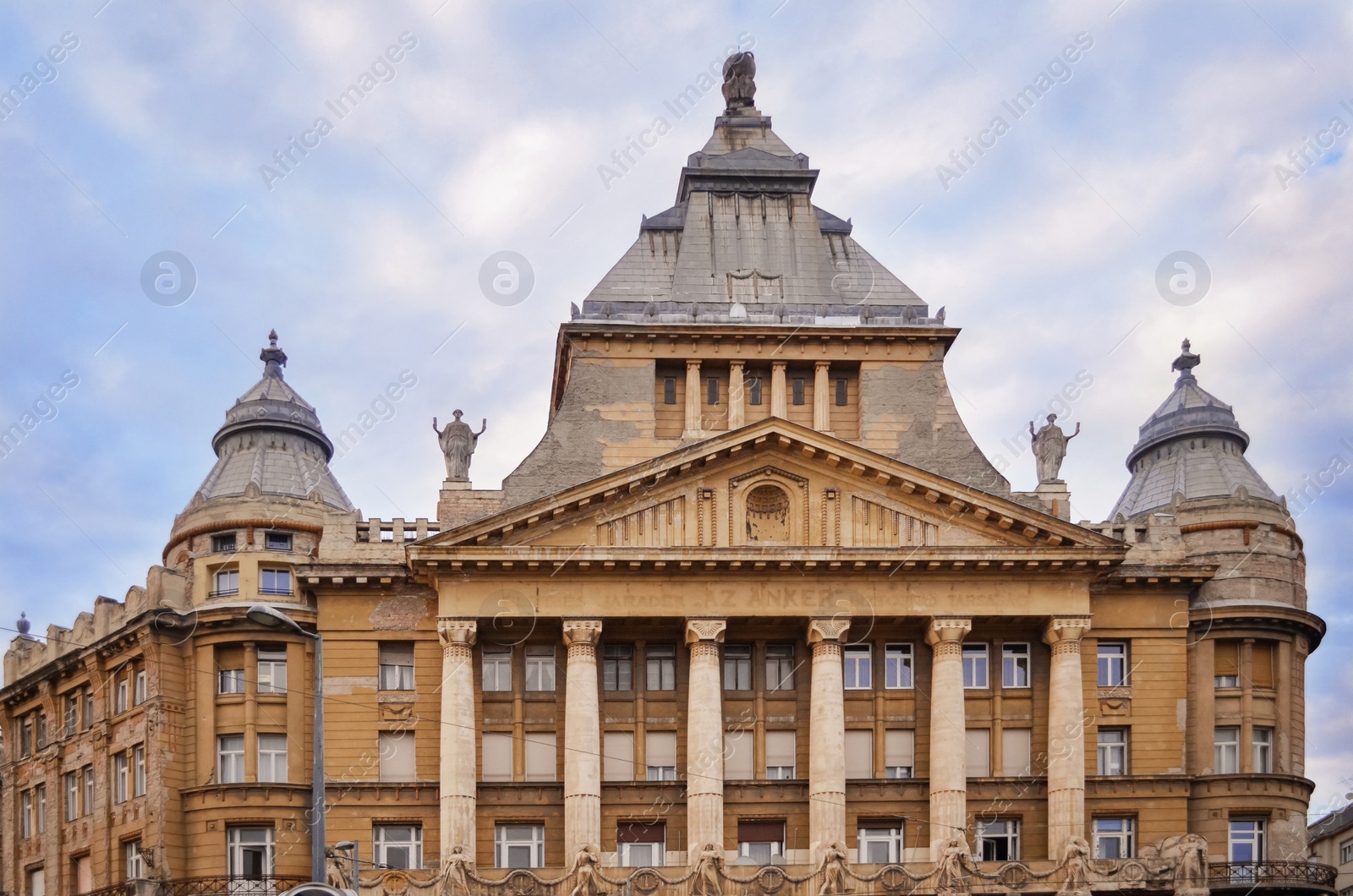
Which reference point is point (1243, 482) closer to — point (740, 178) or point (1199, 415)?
point (1199, 415)

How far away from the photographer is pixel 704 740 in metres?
67.2

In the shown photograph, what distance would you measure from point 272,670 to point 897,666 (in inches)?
888

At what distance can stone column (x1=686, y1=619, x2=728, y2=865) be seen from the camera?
66250 millimetres

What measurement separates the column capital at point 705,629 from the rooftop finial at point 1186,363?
25.6 m

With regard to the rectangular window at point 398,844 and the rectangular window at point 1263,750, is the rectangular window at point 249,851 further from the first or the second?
the rectangular window at point 1263,750

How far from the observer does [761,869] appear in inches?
2539

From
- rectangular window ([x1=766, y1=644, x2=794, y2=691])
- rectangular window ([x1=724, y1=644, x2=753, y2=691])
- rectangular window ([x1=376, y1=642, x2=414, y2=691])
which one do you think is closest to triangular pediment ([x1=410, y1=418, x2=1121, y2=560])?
rectangular window ([x1=766, y1=644, x2=794, y2=691])

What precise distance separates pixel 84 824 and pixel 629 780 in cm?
2180

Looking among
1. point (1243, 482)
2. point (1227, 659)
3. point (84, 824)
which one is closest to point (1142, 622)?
point (1227, 659)

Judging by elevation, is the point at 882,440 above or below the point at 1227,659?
above

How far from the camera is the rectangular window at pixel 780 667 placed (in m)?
70.4

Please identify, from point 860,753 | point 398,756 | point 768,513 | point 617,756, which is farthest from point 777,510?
point 398,756

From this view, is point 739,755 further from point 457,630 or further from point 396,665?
point 396,665

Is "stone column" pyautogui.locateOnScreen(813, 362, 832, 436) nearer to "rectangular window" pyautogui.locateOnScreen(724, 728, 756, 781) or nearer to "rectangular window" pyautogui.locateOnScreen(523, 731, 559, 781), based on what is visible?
"rectangular window" pyautogui.locateOnScreen(724, 728, 756, 781)
